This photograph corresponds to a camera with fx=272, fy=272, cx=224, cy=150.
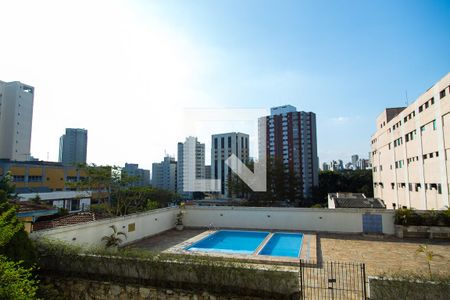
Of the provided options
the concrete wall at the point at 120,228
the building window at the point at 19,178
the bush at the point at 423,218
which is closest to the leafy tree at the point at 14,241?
the concrete wall at the point at 120,228

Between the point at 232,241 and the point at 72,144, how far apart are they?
68.6 m

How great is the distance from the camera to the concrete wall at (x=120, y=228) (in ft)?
26.4

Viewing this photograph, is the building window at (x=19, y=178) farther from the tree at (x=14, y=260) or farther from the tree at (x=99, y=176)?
the tree at (x=14, y=260)

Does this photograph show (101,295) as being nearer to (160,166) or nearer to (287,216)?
(287,216)

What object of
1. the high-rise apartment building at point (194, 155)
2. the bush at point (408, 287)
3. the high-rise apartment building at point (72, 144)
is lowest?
the bush at point (408, 287)

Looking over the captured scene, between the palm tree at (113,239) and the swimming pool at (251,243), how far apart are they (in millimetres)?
2527

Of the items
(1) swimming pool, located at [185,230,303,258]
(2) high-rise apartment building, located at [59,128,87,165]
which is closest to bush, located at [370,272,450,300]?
(1) swimming pool, located at [185,230,303,258]

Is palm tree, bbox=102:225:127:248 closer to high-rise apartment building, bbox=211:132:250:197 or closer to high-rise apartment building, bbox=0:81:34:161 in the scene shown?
high-rise apartment building, bbox=211:132:250:197

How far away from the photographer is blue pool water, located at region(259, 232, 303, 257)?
9.98 meters

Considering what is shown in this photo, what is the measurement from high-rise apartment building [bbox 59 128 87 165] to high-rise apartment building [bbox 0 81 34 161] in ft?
62.5

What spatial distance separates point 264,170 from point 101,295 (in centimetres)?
3255

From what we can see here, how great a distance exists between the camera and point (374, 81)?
1366 centimetres

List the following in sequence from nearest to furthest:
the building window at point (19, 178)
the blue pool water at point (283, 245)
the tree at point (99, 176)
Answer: the blue pool water at point (283, 245)
the tree at point (99, 176)
the building window at point (19, 178)

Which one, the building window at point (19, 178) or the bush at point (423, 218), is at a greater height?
the building window at point (19, 178)
